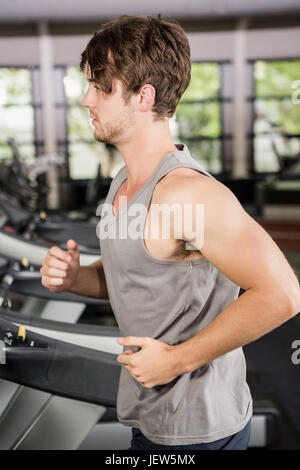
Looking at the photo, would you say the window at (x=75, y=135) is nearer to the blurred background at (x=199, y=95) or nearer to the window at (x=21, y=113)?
the blurred background at (x=199, y=95)

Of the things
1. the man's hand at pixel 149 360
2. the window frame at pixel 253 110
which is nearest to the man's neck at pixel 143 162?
the man's hand at pixel 149 360

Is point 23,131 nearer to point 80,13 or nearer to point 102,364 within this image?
point 80,13

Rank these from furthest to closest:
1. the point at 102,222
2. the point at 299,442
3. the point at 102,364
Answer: the point at 299,442, the point at 102,364, the point at 102,222

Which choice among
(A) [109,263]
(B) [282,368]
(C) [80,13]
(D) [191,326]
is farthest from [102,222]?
(C) [80,13]

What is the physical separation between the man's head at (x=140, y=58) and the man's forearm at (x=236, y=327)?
29 centimetres

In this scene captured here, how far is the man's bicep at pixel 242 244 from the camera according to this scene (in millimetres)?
721

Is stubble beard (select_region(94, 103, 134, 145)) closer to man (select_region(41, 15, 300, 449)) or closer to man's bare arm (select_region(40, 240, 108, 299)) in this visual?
man (select_region(41, 15, 300, 449))

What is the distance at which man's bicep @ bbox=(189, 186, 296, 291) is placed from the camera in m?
0.72

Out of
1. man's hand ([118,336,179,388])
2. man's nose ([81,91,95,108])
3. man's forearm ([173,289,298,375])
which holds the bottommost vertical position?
man's hand ([118,336,179,388])

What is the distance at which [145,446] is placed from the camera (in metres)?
0.90

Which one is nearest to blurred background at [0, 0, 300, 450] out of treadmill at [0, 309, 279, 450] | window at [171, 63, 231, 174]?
window at [171, 63, 231, 174]

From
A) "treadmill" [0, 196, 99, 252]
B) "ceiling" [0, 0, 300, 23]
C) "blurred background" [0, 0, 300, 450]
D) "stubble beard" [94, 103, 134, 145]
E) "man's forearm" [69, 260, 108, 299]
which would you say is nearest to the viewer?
"stubble beard" [94, 103, 134, 145]

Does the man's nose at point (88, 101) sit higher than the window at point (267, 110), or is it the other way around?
the man's nose at point (88, 101)

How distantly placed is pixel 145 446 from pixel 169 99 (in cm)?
50
